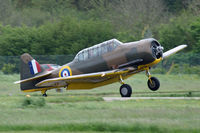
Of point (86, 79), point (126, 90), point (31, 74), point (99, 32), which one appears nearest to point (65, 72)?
point (86, 79)

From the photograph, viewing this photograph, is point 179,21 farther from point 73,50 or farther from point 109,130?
point 109,130

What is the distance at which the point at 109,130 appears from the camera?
9383 millimetres

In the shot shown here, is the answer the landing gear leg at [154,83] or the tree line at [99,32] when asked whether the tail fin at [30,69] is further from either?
the tree line at [99,32]

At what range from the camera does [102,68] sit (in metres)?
18.8

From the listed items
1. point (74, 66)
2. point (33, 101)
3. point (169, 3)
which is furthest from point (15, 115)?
point (169, 3)

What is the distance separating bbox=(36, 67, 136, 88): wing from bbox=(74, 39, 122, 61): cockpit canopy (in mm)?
1058

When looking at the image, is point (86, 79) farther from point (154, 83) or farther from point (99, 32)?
point (99, 32)

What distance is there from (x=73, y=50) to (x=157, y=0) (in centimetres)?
2064

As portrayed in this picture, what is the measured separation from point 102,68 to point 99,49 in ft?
2.94

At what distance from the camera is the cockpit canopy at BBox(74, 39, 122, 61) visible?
61.1 ft

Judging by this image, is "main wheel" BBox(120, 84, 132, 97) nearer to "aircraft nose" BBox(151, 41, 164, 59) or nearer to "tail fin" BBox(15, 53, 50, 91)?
"aircraft nose" BBox(151, 41, 164, 59)

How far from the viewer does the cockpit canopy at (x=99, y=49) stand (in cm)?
1861

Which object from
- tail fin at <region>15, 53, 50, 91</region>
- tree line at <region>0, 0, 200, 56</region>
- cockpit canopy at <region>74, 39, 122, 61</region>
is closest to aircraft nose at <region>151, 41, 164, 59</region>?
cockpit canopy at <region>74, 39, 122, 61</region>

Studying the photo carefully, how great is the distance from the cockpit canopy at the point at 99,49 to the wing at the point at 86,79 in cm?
106
